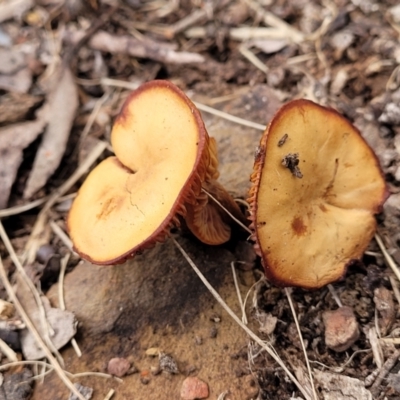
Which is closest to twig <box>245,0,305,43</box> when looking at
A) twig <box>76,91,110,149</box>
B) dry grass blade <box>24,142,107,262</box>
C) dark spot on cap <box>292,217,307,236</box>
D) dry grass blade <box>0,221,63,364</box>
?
twig <box>76,91,110,149</box>

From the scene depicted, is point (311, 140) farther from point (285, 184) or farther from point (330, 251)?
point (330, 251)

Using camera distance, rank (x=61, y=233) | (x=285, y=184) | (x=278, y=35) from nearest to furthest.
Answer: (x=285, y=184), (x=61, y=233), (x=278, y=35)

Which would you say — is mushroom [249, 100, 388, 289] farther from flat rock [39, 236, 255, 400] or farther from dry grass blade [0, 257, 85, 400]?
dry grass blade [0, 257, 85, 400]

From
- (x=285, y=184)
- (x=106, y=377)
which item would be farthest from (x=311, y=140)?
(x=106, y=377)

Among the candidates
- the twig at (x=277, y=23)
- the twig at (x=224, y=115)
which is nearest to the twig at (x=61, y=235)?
the twig at (x=224, y=115)

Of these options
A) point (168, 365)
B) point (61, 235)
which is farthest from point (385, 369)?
point (61, 235)

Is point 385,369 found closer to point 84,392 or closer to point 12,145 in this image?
point 84,392
